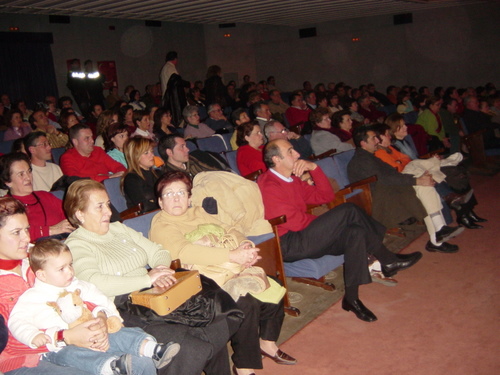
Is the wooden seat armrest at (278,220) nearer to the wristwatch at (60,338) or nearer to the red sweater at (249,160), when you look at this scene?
the wristwatch at (60,338)

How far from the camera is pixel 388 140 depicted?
4.40 meters

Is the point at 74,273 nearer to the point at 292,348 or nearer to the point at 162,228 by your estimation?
the point at 162,228

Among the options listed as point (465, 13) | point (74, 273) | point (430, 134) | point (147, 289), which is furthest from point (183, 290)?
point (465, 13)

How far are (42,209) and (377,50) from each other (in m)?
12.9

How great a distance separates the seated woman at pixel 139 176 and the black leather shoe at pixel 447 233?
2.26 metres

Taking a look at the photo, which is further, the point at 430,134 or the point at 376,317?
the point at 430,134

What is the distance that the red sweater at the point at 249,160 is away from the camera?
4.68 metres

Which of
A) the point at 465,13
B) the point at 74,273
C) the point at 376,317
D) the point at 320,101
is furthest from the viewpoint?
the point at 465,13

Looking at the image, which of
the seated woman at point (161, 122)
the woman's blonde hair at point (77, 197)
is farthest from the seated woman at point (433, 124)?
the woman's blonde hair at point (77, 197)

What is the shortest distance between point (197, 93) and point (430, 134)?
558 cm

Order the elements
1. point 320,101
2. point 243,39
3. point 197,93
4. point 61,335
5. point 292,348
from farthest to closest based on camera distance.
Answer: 1. point 243,39
2. point 197,93
3. point 320,101
4. point 292,348
5. point 61,335

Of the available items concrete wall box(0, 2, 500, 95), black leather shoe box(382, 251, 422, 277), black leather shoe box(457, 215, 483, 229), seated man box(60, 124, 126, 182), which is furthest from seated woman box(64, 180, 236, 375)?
concrete wall box(0, 2, 500, 95)

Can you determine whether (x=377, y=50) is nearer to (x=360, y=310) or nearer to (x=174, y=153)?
(x=174, y=153)

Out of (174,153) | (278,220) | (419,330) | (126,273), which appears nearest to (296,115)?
(174,153)
